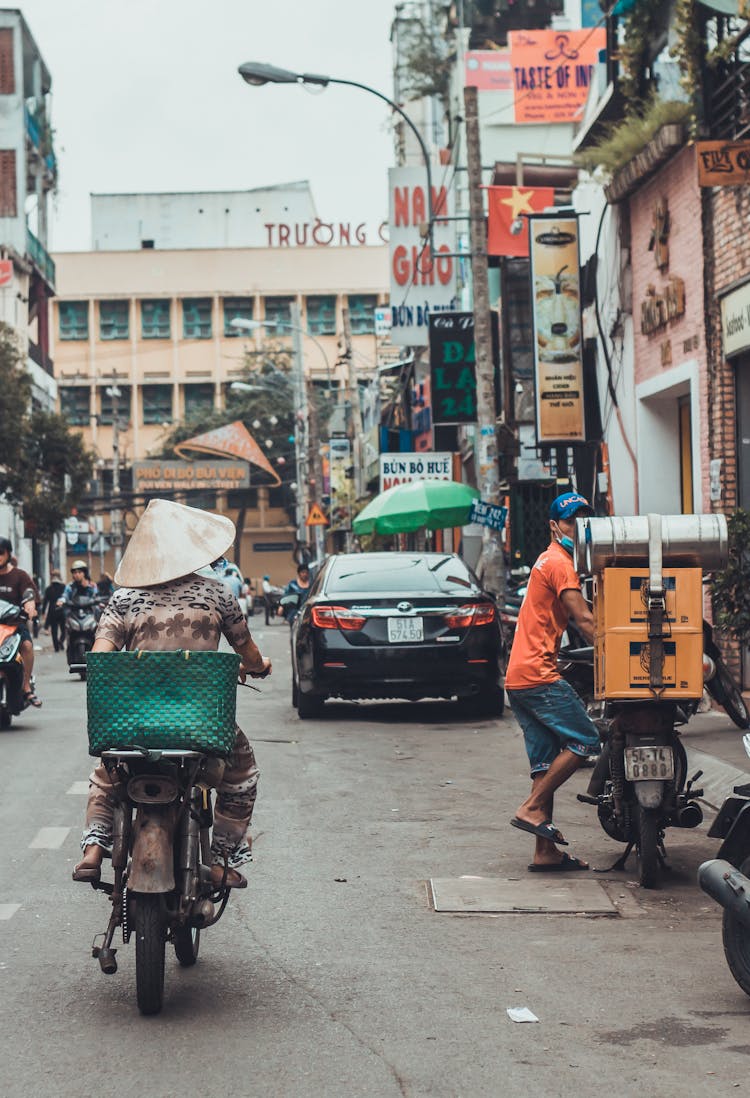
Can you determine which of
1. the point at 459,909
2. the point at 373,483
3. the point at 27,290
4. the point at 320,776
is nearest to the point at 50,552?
the point at 27,290

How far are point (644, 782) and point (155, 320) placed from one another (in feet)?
284

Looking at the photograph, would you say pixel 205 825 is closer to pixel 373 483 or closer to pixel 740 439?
pixel 740 439

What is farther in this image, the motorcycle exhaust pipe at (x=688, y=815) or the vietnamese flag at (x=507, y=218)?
the vietnamese flag at (x=507, y=218)

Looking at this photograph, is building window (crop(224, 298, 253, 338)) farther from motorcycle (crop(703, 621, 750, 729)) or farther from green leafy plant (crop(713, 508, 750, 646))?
motorcycle (crop(703, 621, 750, 729))

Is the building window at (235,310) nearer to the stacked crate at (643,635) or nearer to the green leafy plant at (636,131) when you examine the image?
the green leafy plant at (636,131)

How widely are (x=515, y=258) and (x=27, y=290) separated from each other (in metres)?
41.2

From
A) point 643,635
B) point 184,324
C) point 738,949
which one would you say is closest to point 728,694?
point 643,635

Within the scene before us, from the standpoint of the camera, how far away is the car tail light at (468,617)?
15.5 metres

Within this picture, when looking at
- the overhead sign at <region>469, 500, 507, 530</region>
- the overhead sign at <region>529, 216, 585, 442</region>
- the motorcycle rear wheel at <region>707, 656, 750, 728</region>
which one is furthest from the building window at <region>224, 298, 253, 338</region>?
the motorcycle rear wheel at <region>707, 656, 750, 728</region>

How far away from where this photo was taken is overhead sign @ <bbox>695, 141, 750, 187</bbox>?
1277 centimetres

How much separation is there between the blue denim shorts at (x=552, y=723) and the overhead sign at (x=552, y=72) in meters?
25.7

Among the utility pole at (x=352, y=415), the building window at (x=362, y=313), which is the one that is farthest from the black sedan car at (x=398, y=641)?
the building window at (x=362, y=313)

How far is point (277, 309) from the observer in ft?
303

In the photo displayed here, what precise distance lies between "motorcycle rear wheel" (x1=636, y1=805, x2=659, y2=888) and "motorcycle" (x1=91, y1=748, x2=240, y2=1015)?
2632 millimetres
